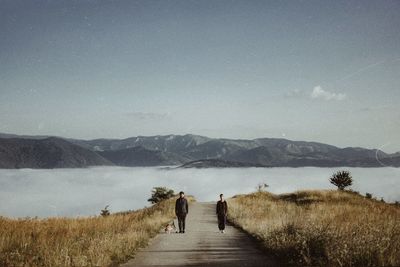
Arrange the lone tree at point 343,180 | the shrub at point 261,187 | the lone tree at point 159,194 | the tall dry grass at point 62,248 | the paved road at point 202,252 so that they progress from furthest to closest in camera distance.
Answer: the lone tree at point 159,194 → the shrub at point 261,187 → the lone tree at point 343,180 → the paved road at point 202,252 → the tall dry grass at point 62,248

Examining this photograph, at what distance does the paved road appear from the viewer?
11.6 m

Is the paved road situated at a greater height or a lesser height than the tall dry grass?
lesser

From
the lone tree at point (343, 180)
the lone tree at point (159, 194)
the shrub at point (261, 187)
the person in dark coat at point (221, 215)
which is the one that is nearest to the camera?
the person in dark coat at point (221, 215)

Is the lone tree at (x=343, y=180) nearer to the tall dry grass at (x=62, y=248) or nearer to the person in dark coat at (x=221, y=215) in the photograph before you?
the person in dark coat at (x=221, y=215)

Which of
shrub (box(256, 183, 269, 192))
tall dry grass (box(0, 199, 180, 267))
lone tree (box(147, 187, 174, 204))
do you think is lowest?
lone tree (box(147, 187, 174, 204))

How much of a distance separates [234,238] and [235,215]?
11.2 meters

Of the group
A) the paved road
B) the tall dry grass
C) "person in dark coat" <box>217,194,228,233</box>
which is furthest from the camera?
"person in dark coat" <box>217,194,228,233</box>

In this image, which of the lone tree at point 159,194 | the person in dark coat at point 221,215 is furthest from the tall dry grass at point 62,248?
the lone tree at point 159,194

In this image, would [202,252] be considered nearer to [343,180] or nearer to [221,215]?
[221,215]

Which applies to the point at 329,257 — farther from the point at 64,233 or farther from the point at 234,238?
the point at 64,233

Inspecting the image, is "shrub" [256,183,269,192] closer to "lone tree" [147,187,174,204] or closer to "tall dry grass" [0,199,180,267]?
"lone tree" [147,187,174,204]

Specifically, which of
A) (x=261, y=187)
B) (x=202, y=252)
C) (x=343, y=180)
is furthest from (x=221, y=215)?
(x=261, y=187)

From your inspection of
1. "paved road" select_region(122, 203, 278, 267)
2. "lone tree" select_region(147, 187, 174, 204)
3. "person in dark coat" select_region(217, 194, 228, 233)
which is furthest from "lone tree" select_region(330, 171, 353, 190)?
"lone tree" select_region(147, 187, 174, 204)

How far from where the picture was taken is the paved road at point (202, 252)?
1156 centimetres
